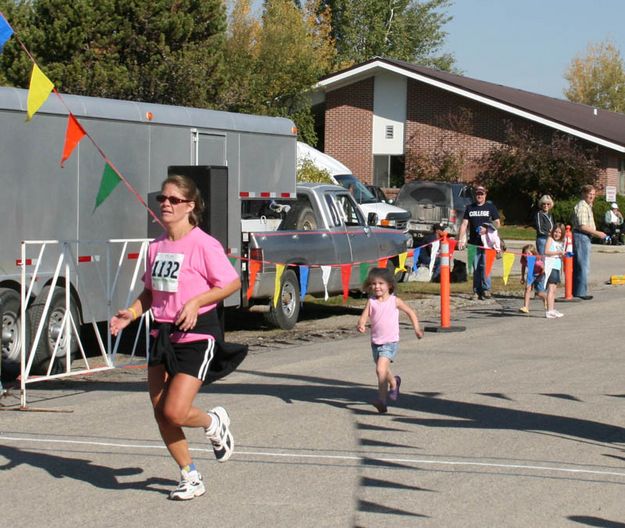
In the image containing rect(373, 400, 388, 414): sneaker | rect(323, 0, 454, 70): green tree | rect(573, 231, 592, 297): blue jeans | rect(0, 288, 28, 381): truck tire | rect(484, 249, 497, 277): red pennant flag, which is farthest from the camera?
rect(323, 0, 454, 70): green tree

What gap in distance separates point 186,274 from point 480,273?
42.4ft

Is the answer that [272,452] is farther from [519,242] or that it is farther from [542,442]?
[519,242]

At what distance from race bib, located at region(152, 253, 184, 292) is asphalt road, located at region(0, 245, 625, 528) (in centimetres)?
122

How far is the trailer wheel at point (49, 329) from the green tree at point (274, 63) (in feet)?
70.2

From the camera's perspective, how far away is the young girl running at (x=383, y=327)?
9.27 m

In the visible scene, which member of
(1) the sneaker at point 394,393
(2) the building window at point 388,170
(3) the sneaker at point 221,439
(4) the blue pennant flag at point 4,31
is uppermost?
(2) the building window at point 388,170

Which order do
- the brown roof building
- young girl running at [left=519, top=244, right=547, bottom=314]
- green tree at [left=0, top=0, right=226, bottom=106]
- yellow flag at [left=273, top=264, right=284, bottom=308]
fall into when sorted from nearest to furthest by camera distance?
yellow flag at [left=273, top=264, right=284, bottom=308], young girl running at [left=519, top=244, right=547, bottom=314], green tree at [left=0, top=0, right=226, bottom=106], the brown roof building

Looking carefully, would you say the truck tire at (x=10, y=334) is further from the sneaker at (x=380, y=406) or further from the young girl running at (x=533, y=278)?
the young girl running at (x=533, y=278)

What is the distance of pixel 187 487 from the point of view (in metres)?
6.53

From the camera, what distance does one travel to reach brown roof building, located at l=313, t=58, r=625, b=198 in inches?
1607

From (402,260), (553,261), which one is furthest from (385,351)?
(402,260)

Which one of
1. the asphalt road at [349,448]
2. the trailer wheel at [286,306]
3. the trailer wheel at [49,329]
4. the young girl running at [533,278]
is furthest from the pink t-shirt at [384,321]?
the young girl running at [533,278]

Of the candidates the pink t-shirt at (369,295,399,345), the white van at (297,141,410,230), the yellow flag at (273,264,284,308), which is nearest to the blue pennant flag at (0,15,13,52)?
the pink t-shirt at (369,295,399,345)

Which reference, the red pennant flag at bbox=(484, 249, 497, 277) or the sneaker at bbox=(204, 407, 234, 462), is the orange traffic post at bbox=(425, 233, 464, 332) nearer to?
the red pennant flag at bbox=(484, 249, 497, 277)
